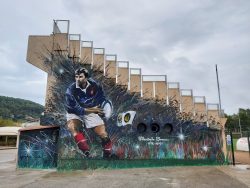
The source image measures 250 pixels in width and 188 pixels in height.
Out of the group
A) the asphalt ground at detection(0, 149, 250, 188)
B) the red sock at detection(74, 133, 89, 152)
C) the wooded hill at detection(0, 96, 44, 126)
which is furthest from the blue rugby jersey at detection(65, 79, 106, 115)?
the wooded hill at detection(0, 96, 44, 126)

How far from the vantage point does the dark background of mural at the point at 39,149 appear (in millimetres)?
14930

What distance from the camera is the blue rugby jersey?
14633 millimetres

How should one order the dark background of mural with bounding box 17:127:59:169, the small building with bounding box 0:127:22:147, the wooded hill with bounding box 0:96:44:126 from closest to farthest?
1. the dark background of mural with bounding box 17:127:59:169
2. the small building with bounding box 0:127:22:147
3. the wooded hill with bounding box 0:96:44:126

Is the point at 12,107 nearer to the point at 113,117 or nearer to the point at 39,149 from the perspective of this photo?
the point at 39,149

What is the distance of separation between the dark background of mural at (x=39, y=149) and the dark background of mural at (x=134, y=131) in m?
0.68

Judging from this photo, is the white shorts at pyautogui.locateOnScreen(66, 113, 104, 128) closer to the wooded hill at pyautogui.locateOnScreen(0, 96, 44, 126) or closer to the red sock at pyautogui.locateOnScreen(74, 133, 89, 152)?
the red sock at pyautogui.locateOnScreen(74, 133, 89, 152)

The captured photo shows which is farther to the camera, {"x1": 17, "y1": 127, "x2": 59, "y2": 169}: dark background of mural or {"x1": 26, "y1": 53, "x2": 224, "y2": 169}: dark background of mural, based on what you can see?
{"x1": 17, "y1": 127, "x2": 59, "y2": 169}: dark background of mural

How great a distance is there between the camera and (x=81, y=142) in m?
14.4

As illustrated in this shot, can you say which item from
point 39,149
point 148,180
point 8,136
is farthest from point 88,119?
point 8,136

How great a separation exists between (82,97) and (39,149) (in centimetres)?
385

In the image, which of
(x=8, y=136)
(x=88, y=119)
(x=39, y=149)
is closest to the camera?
(x=88, y=119)

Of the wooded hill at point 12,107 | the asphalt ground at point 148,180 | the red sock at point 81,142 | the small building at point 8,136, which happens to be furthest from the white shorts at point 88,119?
the wooded hill at point 12,107

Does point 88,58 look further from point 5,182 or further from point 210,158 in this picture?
point 210,158

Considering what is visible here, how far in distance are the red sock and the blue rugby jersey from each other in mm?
1235
